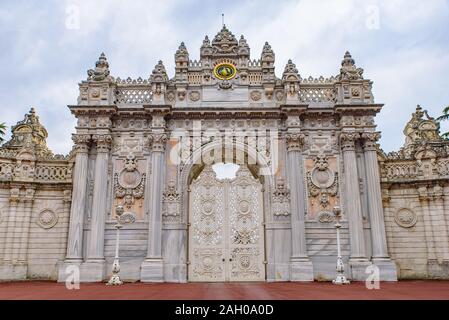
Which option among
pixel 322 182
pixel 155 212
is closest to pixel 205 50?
pixel 155 212

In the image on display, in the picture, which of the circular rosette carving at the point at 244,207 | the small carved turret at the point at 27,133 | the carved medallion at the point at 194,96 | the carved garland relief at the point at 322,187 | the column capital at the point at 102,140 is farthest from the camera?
the small carved turret at the point at 27,133

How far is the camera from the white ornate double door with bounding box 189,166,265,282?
16.6m

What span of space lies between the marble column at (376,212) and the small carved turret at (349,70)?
282 cm

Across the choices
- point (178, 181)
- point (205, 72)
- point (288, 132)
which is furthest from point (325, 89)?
point (178, 181)

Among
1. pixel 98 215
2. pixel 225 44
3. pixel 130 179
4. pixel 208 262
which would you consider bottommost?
pixel 208 262

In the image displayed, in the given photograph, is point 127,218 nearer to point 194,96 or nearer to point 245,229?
point 245,229

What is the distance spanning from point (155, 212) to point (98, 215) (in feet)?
7.89

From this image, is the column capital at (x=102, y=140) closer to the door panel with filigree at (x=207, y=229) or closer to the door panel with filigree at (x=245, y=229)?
the door panel with filigree at (x=207, y=229)

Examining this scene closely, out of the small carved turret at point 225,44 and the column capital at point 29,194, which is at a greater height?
the small carved turret at point 225,44

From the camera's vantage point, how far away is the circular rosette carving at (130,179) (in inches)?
677

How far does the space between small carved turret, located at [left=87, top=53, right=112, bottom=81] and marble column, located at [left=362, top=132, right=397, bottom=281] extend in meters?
12.0

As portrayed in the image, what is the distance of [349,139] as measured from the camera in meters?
17.2

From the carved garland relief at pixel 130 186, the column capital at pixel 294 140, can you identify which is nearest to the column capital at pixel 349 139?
the column capital at pixel 294 140
